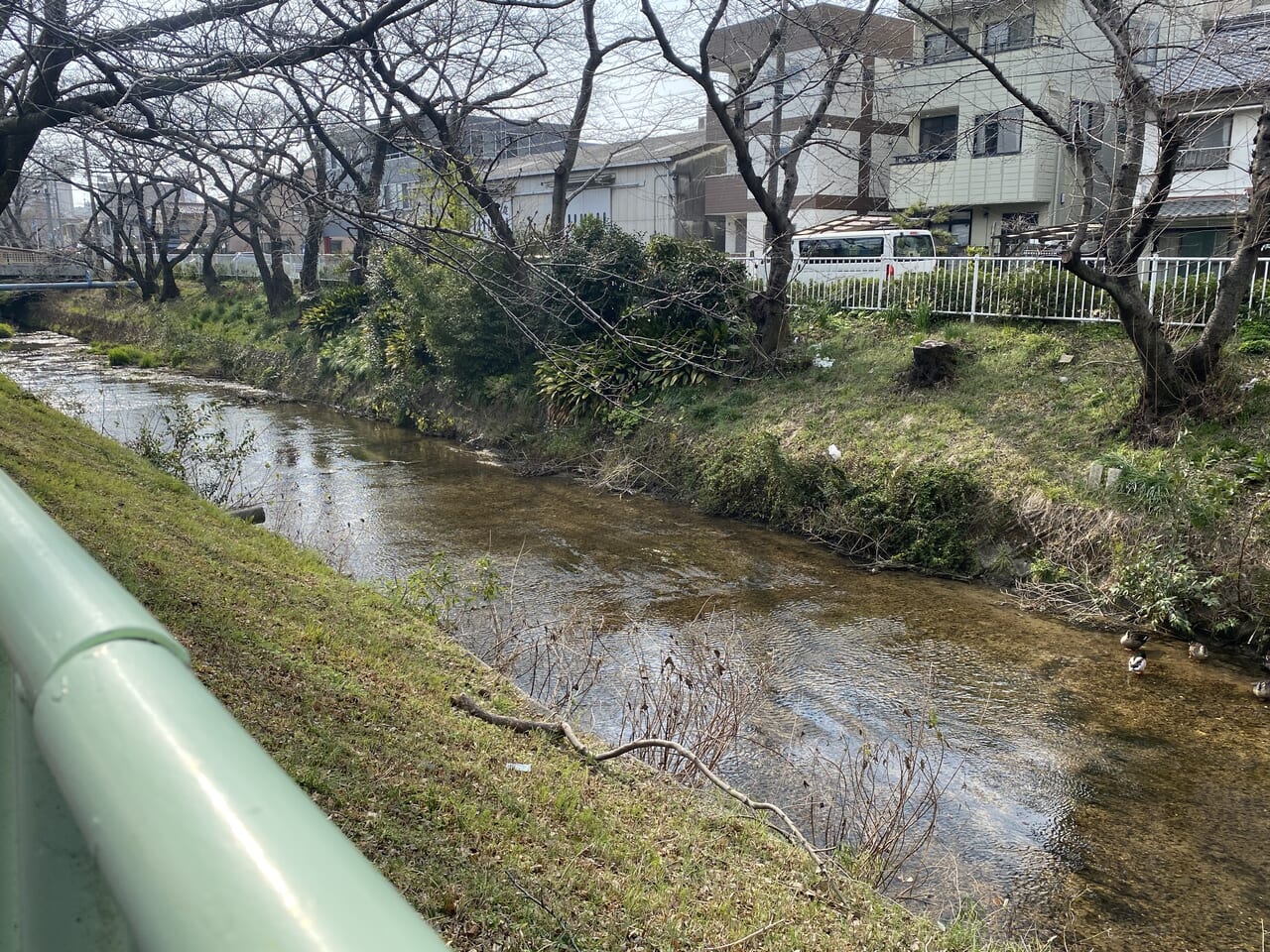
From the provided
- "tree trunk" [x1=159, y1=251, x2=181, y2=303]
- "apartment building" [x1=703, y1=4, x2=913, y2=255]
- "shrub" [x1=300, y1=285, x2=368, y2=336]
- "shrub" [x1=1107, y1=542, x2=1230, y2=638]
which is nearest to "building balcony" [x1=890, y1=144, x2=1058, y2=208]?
"apartment building" [x1=703, y1=4, x2=913, y2=255]

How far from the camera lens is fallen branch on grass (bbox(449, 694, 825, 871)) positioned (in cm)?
582

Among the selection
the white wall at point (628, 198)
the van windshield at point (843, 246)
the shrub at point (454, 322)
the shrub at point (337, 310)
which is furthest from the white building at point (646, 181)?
the shrub at point (454, 322)

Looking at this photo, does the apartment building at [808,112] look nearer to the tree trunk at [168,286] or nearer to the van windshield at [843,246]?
the van windshield at [843,246]

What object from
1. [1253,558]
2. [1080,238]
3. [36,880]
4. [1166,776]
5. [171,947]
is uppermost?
[1080,238]

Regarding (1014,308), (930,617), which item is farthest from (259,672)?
(1014,308)

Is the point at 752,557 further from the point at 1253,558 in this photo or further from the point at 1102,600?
the point at 1253,558

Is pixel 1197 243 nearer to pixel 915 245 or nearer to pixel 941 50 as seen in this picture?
pixel 915 245

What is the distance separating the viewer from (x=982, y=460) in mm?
12594

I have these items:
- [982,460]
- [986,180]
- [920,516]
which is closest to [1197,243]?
[986,180]

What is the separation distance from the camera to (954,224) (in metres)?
29.0

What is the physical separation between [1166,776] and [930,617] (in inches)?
129

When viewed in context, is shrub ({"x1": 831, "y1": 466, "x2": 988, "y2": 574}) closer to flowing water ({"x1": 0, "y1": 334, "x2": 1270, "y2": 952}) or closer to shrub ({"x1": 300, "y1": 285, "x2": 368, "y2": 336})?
flowing water ({"x1": 0, "y1": 334, "x2": 1270, "y2": 952})

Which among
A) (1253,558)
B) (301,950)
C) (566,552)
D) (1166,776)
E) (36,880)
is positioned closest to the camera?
(301,950)

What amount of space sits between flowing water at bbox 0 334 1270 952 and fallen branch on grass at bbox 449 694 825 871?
2.88 feet
